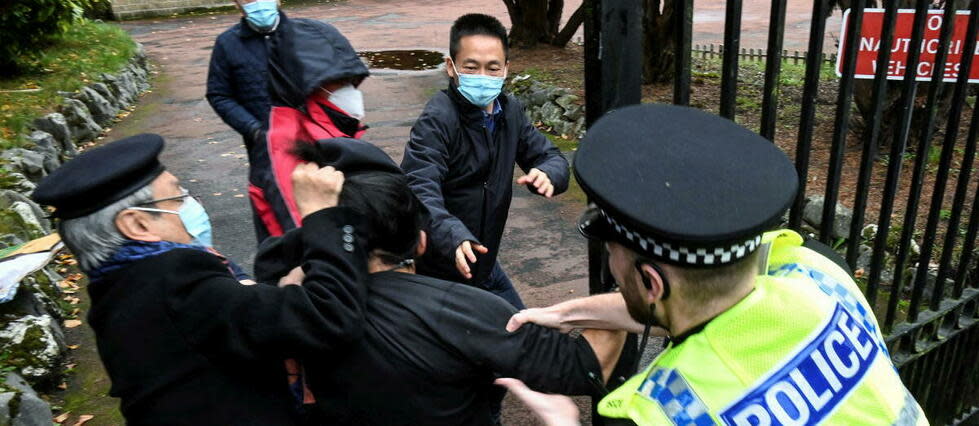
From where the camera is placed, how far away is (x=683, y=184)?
3.87ft

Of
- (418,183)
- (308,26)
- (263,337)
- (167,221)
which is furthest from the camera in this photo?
(308,26)

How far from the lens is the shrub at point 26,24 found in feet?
25.1

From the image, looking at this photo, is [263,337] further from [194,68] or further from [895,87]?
[194,68]

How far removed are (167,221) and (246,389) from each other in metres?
0.46

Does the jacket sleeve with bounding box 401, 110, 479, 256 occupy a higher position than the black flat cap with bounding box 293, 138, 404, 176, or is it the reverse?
the black flat cap with bounding box 293, 138, 404, 176

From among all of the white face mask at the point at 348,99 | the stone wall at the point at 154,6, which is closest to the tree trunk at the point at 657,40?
the white face mask at the point at 348,99

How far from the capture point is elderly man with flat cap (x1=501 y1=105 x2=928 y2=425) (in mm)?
1174

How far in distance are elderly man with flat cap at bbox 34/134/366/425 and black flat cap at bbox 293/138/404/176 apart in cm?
6

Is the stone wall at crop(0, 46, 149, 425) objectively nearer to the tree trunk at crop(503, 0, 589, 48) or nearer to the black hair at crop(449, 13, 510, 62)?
the black hair at crop(449, 13, 510, 62)

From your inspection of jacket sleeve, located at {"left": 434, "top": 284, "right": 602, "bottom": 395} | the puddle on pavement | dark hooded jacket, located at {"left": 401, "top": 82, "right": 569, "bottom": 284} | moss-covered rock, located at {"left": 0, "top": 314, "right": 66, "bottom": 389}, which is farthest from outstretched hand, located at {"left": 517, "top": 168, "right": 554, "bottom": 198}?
the puddle on pavement

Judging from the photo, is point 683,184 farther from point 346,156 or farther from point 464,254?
point 464,254

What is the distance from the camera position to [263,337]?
4.90ft

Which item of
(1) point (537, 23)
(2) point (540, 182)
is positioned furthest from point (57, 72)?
(2) point (540, 182)

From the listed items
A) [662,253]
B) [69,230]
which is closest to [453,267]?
[69,230]
